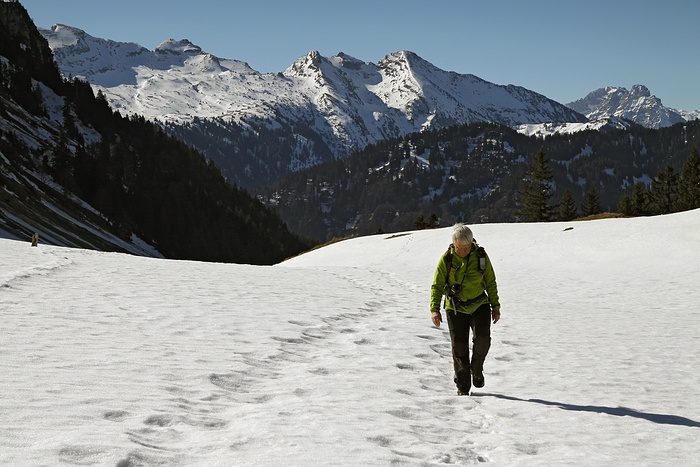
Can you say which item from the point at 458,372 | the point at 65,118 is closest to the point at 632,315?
the point at 458,372

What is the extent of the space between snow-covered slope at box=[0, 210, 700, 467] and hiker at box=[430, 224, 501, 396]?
2.25 ft

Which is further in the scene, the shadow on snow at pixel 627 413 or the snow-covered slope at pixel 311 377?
the shadow on snow at pixel 627 413

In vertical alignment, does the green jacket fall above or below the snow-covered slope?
above

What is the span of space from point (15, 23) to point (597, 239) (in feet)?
523

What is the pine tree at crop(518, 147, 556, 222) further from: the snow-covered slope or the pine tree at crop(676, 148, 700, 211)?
the snow-covered slope

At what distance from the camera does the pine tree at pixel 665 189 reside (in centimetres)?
10144

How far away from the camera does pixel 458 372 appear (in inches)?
396

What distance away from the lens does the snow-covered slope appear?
6.70m

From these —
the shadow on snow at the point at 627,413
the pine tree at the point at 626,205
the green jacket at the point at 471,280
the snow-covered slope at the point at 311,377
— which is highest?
the pine tree at the point at 626,205

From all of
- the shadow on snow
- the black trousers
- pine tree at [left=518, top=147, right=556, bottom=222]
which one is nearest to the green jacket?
the black trousers

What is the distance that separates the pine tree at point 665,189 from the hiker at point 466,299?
103m

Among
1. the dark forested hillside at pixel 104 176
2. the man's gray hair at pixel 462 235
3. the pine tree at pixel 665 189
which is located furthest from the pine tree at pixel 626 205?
the man's gray hair at pixel 462 235

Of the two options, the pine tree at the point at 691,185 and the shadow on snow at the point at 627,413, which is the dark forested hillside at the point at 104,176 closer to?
the shadow on snow at the point at 627,413

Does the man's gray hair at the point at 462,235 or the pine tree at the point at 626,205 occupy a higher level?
the pine tree at the point at 626,205
